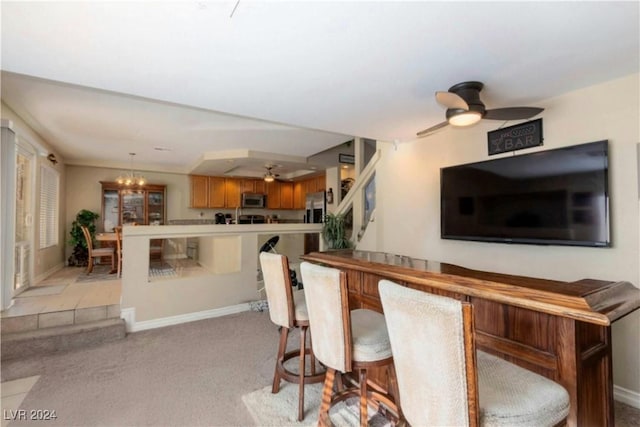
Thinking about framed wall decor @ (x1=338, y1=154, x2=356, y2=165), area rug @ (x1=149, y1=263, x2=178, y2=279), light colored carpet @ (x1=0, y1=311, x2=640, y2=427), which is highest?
framed wall decor @ (x1=338, y1=154, x2=356, y2=165)

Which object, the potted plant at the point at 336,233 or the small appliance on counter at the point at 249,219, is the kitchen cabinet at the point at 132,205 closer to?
the small appliance on counter at the point at 249,219

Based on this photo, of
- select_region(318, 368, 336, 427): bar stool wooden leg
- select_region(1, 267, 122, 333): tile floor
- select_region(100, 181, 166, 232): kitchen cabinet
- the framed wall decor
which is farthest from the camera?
select_region(100, 181, 166, 232): kitchen cabinet

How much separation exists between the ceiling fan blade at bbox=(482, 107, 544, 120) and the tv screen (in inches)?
17.2

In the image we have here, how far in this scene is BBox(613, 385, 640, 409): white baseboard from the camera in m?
2.08

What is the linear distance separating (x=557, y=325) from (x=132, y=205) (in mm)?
7656

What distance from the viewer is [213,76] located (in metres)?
2.03

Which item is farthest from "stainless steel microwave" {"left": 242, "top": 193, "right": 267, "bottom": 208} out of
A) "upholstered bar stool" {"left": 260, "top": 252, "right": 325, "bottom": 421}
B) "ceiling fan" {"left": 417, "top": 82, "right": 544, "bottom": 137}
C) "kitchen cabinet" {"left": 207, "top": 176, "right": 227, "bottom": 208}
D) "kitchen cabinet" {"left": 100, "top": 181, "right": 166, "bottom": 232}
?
"ceiling fan" {"left": 417, "top": 82, "right": 544, "bottom": 137}

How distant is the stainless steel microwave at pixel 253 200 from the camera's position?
7672 mm

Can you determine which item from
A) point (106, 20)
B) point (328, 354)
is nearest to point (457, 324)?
point (328, 354)

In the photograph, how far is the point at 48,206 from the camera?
5078mm

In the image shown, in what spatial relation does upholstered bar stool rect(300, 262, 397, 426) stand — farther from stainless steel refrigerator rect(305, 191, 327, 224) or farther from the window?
the window

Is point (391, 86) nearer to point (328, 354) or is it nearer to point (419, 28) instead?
point (419, 28)

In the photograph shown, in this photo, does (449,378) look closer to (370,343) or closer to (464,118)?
(370,343)

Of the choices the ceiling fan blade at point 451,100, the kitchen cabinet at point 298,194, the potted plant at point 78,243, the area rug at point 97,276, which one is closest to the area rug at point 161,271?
the area rug at point 97,276
